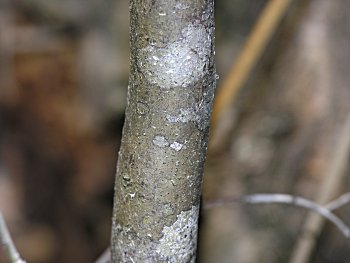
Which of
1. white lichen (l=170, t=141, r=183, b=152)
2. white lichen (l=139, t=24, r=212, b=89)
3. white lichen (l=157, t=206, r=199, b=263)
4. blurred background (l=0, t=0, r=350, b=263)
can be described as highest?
white lichen (l=139, t=24, r=212, b=89)

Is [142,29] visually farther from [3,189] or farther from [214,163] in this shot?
[3,189]

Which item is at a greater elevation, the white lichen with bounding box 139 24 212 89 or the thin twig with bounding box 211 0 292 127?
the white lichen with bounding box 139 24 212 89

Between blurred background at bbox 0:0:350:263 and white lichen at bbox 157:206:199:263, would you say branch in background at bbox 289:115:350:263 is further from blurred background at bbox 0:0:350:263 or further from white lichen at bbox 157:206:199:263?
white lichen at bbox 157:206:199:263

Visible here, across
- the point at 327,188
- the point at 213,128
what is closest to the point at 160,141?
the point at 213,128

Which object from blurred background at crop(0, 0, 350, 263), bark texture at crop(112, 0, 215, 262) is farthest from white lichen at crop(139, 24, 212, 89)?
blurred background at crop(0, 0, 350, 263)

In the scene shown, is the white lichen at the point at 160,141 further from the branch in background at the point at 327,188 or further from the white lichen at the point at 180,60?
the branch in background at the point at 327,188

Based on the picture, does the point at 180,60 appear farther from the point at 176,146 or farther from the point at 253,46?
the point at 253,46

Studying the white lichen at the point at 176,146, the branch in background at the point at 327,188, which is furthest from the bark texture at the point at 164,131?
the branch in background at the point at 327,188

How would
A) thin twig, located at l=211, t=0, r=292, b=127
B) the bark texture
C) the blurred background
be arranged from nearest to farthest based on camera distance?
the bark texture → thin twig, located at l=211, t=0, r=292, b=127 → the blurred background

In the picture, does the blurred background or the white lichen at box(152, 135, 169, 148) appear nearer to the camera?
the white lichen at box(152, 135, 169, 148)
